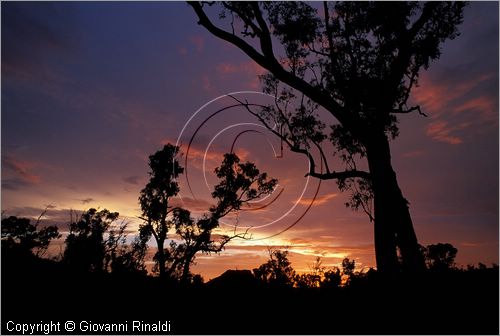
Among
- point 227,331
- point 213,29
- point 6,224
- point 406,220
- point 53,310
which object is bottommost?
point 227,331

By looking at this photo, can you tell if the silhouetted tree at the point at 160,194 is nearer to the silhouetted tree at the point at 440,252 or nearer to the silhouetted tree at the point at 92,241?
the silhouetted tree at the point at 92,241

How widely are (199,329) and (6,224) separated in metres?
54.6

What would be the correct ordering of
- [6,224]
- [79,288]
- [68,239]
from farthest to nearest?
[6,224] < [68,239] < [79,288]

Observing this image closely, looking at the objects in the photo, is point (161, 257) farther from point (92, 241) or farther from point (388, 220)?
point (388, 220)

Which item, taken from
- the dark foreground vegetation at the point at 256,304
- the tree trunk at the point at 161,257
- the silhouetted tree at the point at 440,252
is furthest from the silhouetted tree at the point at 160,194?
the silhouetted tree at the point at 440,252

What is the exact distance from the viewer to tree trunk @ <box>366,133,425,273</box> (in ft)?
44.7

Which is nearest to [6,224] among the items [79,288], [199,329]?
[79,288]

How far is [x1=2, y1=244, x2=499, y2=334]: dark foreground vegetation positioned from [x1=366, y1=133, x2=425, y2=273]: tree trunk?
886 mm

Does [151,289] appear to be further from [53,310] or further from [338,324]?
[338,324]

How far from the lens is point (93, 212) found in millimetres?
44562

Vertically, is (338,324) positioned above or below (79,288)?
below

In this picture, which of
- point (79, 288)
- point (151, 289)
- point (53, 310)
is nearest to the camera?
point (53, 310)

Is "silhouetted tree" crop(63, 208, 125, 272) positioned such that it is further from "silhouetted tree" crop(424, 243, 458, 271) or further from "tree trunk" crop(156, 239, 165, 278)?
"silhouetted tree" crop(424, 243, 458, 271)

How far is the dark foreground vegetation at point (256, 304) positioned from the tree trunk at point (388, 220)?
886 mm
